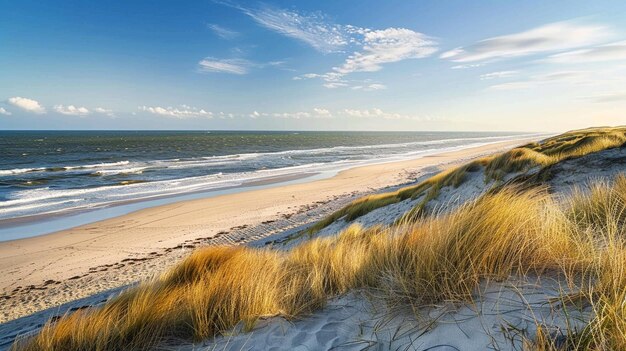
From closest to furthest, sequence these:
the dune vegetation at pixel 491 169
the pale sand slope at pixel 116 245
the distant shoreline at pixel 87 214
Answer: the pale sand slope at pixel 116 245
the dune vegetation at pixel 491 169
the distant shoreline at pixel 87 214

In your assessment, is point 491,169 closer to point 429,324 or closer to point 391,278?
point 391,278

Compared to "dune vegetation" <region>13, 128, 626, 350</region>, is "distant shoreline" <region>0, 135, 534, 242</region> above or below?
below

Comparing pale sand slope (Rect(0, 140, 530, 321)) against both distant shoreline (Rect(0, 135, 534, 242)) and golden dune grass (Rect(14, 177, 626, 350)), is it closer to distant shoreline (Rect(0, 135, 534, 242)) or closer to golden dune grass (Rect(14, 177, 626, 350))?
distant shoreline (Rect(0, 135, 534, 242))

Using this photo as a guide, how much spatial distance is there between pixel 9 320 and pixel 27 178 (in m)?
25.9

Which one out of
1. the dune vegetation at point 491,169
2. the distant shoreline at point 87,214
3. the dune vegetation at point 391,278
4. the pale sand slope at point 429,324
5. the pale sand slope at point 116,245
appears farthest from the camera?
the distant shoreline at point 87,214

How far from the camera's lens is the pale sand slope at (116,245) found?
28.2 ft

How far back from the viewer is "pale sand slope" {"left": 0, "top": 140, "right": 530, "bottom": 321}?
8586 mm

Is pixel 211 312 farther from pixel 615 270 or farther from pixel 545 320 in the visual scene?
pixel 615 270

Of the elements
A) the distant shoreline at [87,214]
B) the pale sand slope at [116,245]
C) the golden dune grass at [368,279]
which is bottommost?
the pale sand slope at [116,245]

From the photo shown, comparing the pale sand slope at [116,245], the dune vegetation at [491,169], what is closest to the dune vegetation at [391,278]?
the pale sand slope at [116,245]

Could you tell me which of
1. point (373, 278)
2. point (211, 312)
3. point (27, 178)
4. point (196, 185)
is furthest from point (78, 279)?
point (27, 178)

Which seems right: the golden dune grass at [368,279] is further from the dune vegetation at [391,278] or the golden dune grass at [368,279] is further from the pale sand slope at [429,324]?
the pale sand slope at [429,324]

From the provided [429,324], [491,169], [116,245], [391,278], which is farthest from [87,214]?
[429,324]

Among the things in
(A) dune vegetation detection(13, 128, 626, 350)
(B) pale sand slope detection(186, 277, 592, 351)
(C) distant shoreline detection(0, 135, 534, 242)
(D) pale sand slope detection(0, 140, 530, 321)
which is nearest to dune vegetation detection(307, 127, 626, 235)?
(D) pale sand slope detection(0, 140, 530, 321)
